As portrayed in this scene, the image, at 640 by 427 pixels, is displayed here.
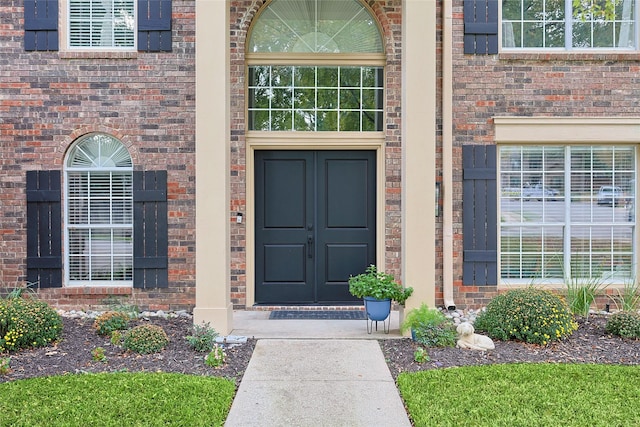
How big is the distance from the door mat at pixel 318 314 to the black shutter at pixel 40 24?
4.56m

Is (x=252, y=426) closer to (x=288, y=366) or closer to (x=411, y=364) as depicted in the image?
(x=288, y=366)

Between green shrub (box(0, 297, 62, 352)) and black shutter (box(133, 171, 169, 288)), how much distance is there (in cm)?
148

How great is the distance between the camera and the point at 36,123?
683 centimetres

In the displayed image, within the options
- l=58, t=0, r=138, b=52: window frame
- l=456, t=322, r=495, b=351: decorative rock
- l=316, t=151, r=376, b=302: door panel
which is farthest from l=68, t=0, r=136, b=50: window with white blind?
l=456, t=322, r=495, b=351: decorative rock

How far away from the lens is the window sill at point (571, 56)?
684 centimetres

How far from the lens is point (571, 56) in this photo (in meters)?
6.85

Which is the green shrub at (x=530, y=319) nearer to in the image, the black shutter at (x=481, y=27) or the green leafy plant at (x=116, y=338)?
the black shutter at (x=481, y=27)

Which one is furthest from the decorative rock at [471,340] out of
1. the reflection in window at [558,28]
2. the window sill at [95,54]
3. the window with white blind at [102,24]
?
the window with white blind at [102,24]

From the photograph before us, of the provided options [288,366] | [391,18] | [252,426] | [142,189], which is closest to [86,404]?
[252,426]

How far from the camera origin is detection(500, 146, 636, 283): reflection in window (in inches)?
276

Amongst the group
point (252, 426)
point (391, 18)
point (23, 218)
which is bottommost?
point (252, 426)

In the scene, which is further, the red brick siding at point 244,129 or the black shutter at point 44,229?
the red brick siding at point 244,129

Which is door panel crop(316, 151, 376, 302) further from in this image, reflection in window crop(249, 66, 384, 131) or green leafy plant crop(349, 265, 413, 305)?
green leafy plant crop(349, 265, 413, 305)

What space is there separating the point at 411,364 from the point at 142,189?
4110 mm
